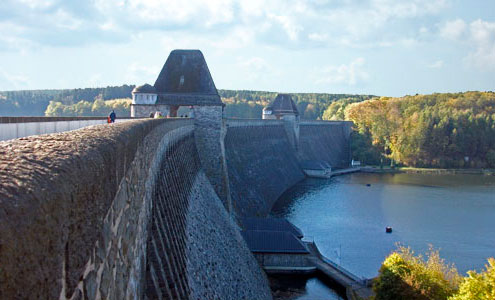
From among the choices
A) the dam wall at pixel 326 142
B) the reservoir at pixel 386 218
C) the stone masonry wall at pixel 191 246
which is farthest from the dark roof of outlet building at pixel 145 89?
the dam wall at pixel 326 142

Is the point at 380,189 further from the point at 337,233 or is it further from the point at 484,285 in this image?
the point at 484,285

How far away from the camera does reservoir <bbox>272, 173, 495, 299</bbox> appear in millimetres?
28781

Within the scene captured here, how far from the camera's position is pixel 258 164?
4216 centimetres

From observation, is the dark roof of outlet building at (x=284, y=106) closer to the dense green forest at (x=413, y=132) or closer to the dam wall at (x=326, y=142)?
the dam wall at (x=326, y=142)

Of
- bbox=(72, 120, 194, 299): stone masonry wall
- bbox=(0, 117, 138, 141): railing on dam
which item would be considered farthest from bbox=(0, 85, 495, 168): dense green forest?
bbox=(72, 120, 194, 299): stone masonry wall

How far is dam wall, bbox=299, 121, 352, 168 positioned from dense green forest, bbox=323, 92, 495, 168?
77.4 inches

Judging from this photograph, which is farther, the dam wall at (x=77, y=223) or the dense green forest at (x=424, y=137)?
the dense green forest at (x=424, y=137)

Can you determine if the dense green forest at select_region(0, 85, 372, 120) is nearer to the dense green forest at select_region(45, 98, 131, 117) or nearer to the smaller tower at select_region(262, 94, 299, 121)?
the dense green forest at select_region(45, 98, 131, 117)

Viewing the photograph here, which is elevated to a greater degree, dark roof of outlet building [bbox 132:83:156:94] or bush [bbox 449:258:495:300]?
dark roof of outlet building [bbox 132:83:156:94]

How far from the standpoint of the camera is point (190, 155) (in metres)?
19.5

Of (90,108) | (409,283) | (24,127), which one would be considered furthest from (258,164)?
(24,127)

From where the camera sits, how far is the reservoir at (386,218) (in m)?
28.8

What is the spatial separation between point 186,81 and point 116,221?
73.3ft

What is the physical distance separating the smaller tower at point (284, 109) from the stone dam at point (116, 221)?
38.2 metres
